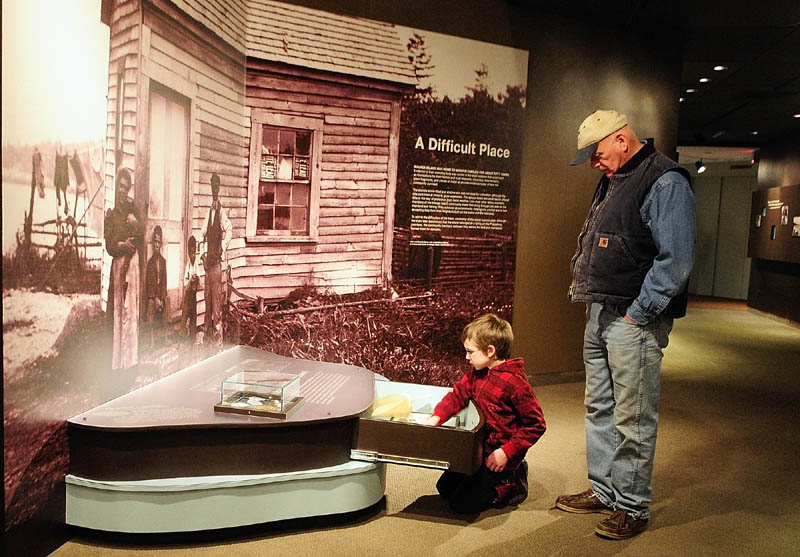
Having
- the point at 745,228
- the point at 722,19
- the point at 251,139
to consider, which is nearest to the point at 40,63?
the point at 251,139

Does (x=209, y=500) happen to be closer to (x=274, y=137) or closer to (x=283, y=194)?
(x=283, y=194)

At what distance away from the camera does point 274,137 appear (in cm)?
468

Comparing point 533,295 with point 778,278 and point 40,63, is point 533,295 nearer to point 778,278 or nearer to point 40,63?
point 40,63

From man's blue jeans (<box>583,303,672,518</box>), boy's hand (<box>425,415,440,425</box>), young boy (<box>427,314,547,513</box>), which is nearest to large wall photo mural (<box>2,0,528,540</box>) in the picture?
boy's hand (<box>425,415,440,425</box>)

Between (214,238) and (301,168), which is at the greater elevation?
(301,168)

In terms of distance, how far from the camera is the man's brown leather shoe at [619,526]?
3.03 meters

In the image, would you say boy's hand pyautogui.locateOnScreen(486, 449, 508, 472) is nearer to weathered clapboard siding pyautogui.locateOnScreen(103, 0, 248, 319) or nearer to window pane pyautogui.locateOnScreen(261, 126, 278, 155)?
weathered clapboard siding pyautogui.locateOnScreen(103, 0, 248, 319)

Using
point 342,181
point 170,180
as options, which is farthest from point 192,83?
point 342,181

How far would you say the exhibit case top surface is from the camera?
2.75 m

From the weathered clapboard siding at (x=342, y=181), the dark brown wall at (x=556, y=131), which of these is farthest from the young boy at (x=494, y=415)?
the dark brown wall at (x=556, y=131)

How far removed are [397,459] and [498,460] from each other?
47cm

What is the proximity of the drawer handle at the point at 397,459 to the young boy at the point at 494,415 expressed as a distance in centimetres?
29

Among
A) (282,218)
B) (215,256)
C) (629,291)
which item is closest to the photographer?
(629,291)

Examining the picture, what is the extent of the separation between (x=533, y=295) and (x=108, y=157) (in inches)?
156
